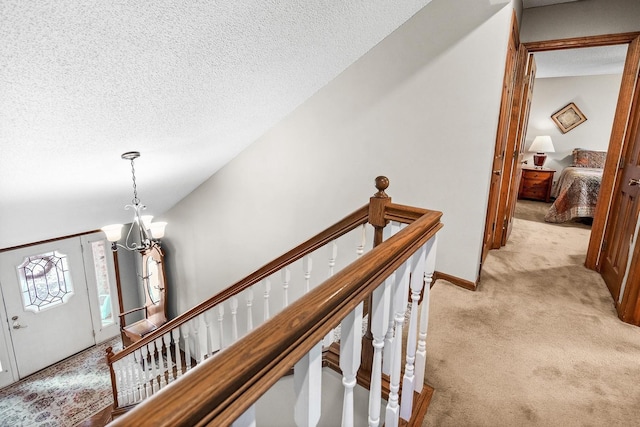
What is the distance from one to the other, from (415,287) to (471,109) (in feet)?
5.65

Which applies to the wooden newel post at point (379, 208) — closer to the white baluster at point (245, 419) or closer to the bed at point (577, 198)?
the white baluster at point (245, 419)

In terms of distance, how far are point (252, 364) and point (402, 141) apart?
2.48 metres

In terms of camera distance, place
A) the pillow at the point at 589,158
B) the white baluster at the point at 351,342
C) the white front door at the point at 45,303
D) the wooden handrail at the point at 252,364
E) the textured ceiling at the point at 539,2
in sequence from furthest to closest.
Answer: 1. the pillow at the point at 589,158
2. the white front door at the point at 45,303
3. the textured ceiling at the point at 539,2
4. the white baluster at the point at 351,342
5. the wooden handrail at the point at 252,364

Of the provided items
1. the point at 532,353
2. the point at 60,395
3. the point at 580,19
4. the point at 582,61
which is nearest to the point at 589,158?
the point at 582,61

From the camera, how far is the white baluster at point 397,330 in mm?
1020

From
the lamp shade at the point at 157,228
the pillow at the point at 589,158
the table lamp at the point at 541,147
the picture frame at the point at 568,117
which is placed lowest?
the lamp shade at the point at 157,228

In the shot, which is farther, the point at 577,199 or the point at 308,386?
the point at 577,199

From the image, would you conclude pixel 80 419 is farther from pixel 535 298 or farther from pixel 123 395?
pixel 535 298

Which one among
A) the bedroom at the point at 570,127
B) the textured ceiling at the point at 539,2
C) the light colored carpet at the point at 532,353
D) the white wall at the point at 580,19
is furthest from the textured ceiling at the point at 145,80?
the bedroom at the point at 570,127

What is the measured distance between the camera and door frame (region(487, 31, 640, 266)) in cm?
256

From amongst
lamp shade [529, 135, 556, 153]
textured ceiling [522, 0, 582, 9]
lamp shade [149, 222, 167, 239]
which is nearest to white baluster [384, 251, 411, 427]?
textured ceiling [522, 0, 582, 9]

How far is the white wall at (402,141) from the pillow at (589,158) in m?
4.76

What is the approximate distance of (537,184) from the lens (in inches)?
239

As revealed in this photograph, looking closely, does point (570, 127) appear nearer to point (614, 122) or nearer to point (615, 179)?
point (614, 122)
